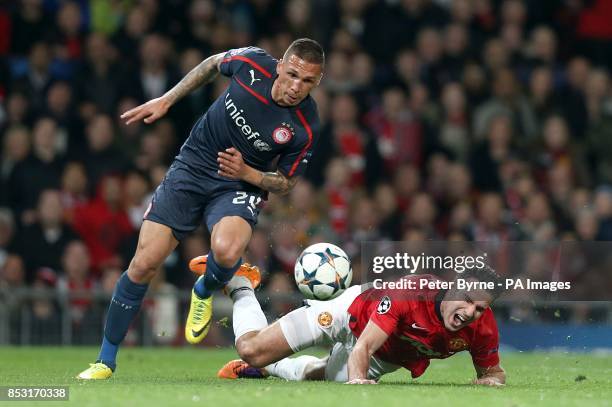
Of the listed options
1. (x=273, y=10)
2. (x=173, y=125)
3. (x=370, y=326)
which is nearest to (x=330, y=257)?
(x=370, y=326)

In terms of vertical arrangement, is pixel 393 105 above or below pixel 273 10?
below

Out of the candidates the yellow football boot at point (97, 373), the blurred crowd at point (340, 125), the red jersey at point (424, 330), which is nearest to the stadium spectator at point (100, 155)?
the blurred crowd at point (340, 125)

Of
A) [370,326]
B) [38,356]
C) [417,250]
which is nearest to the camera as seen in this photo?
[370,326]

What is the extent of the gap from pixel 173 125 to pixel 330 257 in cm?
585

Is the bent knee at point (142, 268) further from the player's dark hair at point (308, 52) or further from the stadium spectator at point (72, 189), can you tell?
the stadium spectator at point (72, 189)

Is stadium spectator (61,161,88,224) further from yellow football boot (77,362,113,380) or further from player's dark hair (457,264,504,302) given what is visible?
player's dark hair (457,264,504,302)

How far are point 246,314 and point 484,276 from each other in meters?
1.75

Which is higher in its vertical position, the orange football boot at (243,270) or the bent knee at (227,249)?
the bent knee at (227,249)

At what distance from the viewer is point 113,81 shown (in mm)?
14570

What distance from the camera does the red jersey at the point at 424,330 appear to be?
318 inches

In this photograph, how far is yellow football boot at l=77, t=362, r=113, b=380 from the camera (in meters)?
8.64

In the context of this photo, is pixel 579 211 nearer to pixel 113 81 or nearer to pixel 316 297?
pixel 113 81

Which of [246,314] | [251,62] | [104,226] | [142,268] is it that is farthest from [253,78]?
[104,226]

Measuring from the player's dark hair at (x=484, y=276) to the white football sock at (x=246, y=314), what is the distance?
1490mm
